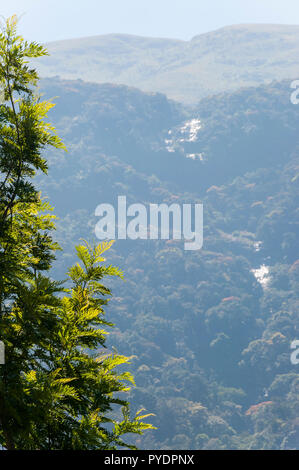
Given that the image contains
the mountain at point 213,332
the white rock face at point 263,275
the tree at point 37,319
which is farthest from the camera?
the white rock face at point 263,275

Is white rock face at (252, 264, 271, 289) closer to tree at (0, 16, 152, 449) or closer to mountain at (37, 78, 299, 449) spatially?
mountain at (37, 78, 299, 449)

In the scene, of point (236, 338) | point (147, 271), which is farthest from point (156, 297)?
point (236, 338)

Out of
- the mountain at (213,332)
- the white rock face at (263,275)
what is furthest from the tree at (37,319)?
the white rock face at (263,275)

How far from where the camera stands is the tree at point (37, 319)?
5.85 meters

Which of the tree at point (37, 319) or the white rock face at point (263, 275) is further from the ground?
the white rock face at point (263, 275)

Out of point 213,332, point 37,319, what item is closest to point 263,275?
point 213,332

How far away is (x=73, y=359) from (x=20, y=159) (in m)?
2.14

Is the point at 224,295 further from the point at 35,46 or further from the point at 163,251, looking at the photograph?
the point at 35,46

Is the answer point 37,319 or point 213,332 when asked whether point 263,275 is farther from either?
point 37,319

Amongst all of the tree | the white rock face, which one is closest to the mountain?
the white rock face

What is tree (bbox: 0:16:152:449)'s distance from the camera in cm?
585

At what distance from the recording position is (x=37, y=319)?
5.82 m

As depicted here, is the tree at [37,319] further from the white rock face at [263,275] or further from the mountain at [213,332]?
the white rock face at [263,275]

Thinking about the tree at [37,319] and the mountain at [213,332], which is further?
the mountain at [213,332]
